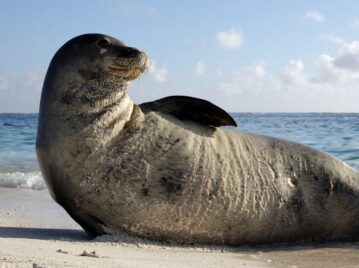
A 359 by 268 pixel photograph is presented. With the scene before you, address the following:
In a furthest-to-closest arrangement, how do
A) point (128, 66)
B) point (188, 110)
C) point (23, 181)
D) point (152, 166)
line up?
point (23, 181) → point (188, 110) → point (128, 66) → point (152, 166)

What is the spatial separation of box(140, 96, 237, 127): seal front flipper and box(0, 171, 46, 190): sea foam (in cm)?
433

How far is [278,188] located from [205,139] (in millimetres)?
689

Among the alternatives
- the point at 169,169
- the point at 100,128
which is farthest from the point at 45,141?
the point at 169,169

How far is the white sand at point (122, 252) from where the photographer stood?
3301 mm

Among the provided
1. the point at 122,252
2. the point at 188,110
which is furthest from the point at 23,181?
the point at 122,252

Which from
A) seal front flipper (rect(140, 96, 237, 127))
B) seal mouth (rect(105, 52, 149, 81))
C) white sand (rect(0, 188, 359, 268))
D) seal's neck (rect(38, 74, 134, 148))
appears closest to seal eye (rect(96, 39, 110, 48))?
seal mouth (rect(105, 52, 149, 81))

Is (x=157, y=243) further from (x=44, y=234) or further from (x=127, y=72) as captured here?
(x=127, y=72)

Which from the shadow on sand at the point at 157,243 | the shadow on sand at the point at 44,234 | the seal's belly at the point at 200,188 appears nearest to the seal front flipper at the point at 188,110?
the seal's belly at the point at 200,188

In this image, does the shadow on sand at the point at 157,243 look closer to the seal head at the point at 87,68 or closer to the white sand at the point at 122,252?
the white sand at the point at 122,252

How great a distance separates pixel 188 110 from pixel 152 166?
607 millimetres

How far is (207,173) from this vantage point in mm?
4684

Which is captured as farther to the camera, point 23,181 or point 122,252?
point 23,181

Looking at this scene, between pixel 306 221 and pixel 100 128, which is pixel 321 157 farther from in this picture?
pixel 100 128

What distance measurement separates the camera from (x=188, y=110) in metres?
4.90
